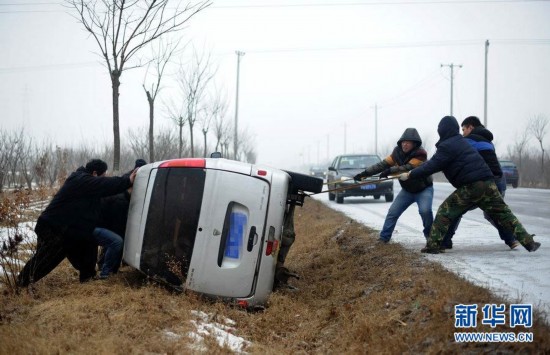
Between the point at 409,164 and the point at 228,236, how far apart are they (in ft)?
11.1

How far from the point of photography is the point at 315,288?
6754mm

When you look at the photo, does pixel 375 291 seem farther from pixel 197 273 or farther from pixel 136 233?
pixel 136 233

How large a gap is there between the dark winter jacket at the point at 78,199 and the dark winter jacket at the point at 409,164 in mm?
3860

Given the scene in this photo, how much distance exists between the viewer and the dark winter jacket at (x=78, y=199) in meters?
5.98

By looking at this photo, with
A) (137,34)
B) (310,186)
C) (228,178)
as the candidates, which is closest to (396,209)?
(310,186)

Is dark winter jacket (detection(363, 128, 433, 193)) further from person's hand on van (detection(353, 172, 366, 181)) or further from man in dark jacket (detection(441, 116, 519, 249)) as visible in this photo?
man in dark jacket (detection(441, 116, 519, 249))

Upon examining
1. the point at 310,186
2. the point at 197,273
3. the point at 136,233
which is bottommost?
the point at 197,273

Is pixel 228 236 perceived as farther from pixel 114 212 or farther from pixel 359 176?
pixel 359 176

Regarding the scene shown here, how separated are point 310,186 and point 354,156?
11882 millimetres

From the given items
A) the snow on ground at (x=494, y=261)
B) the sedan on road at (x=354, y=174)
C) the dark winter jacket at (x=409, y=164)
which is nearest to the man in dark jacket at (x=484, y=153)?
the snow on ground at (x=494, y=261)

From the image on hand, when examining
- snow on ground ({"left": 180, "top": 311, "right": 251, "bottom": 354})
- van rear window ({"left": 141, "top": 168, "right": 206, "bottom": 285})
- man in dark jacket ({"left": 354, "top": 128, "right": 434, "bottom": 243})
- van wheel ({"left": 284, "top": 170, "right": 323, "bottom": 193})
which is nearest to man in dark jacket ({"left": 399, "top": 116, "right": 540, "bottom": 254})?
man in dark jacket ({"left": 354, "top": 128, "right": 434, "bottom": 243})

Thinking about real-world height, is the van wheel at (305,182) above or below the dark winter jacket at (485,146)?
below

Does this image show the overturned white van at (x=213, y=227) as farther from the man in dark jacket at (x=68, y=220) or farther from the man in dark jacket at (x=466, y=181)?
the man in dark jacket at (x=466, y=181)

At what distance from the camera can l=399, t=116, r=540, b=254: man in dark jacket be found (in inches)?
257
